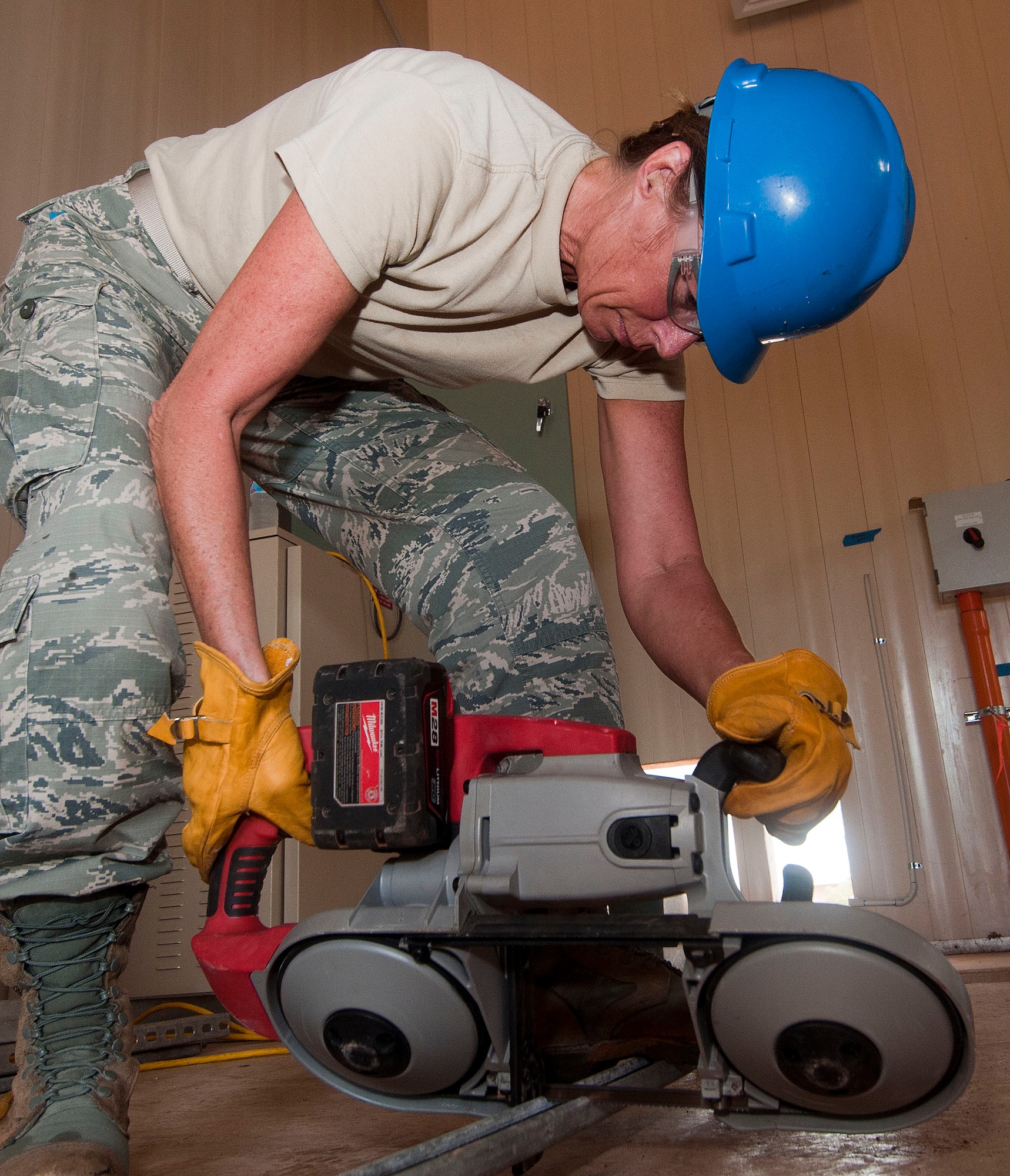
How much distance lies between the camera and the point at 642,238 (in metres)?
1.13

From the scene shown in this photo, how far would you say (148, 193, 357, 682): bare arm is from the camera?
37.1 inches

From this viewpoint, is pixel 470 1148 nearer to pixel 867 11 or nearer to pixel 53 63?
pixel 53 63

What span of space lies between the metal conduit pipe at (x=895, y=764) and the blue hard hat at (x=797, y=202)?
7.59 feet

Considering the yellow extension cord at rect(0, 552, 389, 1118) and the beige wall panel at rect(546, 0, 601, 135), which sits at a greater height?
the beige wall panel at rect(546, 0, 601, 135)

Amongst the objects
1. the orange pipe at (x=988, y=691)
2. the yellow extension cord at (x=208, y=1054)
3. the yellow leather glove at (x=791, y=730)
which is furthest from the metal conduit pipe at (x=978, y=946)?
the yellow leather glove at (x=791, y=730)

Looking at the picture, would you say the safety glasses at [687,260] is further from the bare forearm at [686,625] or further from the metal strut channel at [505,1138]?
the metal strut channel at [505,1138]

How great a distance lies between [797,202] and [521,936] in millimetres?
822

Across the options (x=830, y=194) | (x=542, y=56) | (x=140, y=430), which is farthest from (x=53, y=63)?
(x=542, y=56)

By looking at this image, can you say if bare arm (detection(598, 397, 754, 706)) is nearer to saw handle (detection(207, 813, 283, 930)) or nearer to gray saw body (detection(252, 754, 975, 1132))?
gray saw body (detection(252, 754, 975, 1132))

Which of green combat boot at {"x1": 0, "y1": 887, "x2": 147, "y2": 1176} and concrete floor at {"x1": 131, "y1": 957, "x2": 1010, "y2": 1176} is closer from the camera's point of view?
concrete floor at {"x1": 131, "y1": 957, "x2": 1010, "y2": 1176}

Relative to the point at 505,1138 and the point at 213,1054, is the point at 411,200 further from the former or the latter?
the point at 213,1054

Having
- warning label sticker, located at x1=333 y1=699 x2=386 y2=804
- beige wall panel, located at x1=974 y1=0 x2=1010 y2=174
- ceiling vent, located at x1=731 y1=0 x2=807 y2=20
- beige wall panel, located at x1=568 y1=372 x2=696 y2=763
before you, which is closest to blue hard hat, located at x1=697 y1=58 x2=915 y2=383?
warning label sticker, located at x1=333 y1=699 x2=386 y2=804

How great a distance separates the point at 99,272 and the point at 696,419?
2813 mm

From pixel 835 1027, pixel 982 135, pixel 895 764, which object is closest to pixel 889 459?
pixel 895 764
